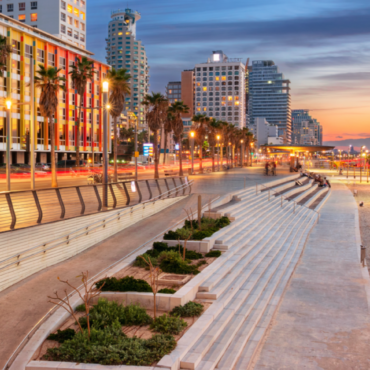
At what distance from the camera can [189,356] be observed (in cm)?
834

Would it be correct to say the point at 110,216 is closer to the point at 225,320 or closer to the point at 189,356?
the point at 225,320

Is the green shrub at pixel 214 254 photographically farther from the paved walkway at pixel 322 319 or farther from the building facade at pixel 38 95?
the building facade at pixel 38 95

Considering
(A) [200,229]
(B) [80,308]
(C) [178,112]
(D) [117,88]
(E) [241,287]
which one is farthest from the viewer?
(C) [178,112]

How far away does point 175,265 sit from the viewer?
1359cm

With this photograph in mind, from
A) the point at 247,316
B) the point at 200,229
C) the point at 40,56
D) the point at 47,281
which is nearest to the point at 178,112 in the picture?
the point at 40,56

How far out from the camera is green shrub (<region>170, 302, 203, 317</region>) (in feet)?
33.8

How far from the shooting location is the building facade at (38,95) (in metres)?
59.7

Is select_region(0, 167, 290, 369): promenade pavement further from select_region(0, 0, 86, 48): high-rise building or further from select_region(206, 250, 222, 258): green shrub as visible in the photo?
select_region(0, 0, 86, 48): high-rise building

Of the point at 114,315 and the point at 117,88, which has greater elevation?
the point at 117,88

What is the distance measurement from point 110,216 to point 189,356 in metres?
10.3

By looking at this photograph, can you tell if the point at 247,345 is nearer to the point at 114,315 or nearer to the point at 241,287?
the point at 114,315

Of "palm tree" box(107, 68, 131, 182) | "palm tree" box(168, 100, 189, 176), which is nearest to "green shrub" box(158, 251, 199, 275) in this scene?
"palm tree" box(107, 68, 131, 182)

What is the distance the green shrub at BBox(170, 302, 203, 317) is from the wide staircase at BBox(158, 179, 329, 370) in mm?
255

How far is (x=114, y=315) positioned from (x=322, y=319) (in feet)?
20.4
